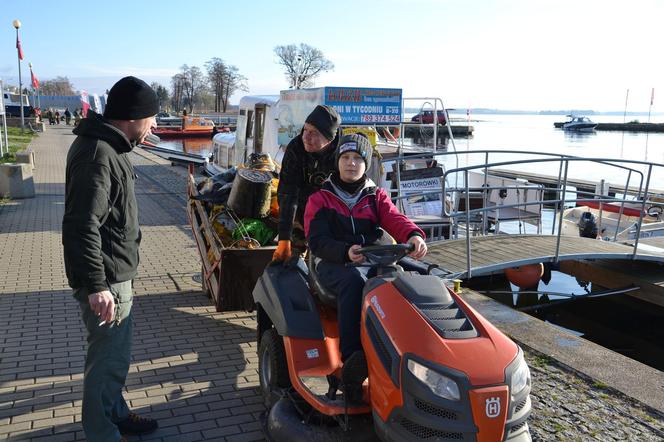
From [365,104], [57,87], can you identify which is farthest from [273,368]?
[57,87]

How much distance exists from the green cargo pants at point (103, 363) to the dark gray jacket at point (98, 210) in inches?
6.5

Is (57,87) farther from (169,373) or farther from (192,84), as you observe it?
(169,373)

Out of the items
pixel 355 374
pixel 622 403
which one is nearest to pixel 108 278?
pixel 355 374

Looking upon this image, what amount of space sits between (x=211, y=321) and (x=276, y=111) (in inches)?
269

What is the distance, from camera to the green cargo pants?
3.05m

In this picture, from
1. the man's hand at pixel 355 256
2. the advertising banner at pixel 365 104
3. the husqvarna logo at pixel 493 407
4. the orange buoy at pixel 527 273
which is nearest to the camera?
the husqvarna logo at pixel 493 407

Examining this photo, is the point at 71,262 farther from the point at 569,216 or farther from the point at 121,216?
the point at 569,216

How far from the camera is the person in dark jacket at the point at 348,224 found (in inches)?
124

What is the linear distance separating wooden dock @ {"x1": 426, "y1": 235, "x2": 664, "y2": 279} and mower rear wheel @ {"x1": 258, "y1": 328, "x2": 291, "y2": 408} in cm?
297

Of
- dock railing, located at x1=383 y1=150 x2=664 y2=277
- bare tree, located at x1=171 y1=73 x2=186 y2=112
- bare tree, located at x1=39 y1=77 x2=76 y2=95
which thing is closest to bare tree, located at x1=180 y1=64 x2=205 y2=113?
bare tree, located at x1=171 y1=73 x2=186 y2=112

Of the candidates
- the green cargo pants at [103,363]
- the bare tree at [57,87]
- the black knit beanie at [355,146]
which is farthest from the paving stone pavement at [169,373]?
the bare tree at [57,87]

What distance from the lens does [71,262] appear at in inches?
110

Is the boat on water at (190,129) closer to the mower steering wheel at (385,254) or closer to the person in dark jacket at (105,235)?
the person in dark jacket at (105,235)

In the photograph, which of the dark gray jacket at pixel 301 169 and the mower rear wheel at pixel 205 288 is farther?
the mower rear wheel at pixel 205 288
